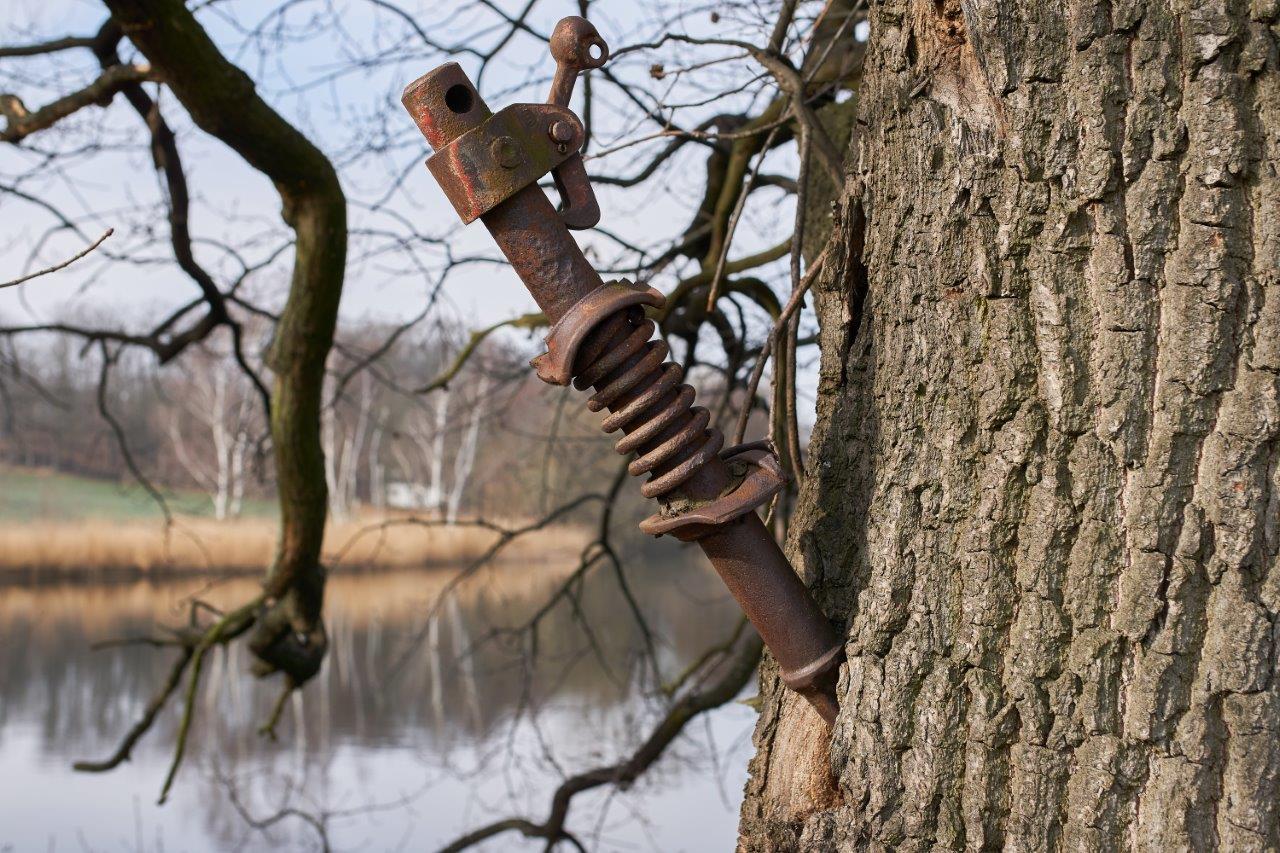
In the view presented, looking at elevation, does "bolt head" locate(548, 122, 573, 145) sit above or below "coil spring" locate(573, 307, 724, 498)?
above

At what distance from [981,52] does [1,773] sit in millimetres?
10085

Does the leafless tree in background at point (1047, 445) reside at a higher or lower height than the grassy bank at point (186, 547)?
lower

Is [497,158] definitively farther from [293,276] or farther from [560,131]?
[293,276]

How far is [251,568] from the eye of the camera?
499 inches

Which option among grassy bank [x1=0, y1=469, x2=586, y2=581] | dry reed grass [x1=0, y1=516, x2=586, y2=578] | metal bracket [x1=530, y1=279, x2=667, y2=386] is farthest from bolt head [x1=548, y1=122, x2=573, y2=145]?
dry reed grass [x1=0, y1=516, x2=586, y2=578]

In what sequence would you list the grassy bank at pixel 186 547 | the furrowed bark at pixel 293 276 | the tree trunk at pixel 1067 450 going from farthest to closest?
the grassy bank at pixel 186 547, the furrowed bark at pixel 293 276, the tree trunk at pixel 1067 450

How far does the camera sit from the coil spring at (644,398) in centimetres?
104

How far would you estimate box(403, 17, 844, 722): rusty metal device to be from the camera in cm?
103

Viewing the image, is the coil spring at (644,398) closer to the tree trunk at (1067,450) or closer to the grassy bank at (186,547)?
the tree trunk at (1067,450)

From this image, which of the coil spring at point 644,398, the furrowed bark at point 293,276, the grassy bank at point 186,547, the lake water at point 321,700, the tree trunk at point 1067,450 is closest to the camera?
the tree trunk at point 1067,450

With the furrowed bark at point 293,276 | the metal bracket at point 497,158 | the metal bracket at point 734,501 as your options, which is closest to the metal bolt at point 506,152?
the metal bracket at point 497,158

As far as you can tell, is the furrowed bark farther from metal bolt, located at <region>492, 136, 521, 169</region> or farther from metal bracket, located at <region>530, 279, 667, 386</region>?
metal bracket, located at <region>530, 279, 667, 386</region>

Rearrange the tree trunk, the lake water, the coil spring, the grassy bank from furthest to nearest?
the grassy bank, the lake water, the coil spring, the tree trunk

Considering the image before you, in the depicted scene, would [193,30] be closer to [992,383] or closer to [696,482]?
[696,482]
